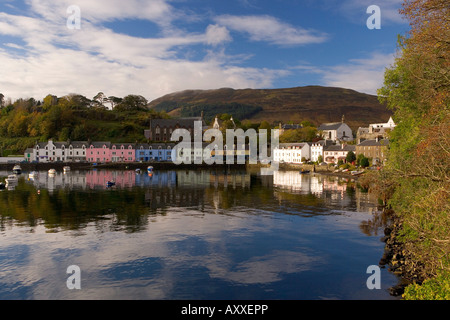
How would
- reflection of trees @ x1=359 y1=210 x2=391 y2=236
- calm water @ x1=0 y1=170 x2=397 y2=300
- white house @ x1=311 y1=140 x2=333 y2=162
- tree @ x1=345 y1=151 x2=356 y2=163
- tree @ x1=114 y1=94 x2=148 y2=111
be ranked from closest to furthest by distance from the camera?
calm water @ x1=0 y1=170 x2=397 y2=300
reflection of trees @ x1=359 y1=210 x2=391 y2=236
tree @ x1=345 y1=151 x2=356 y2=163
white house @ x1=311 y1=140 x2=333 y2=162
tree @ x1=114 y1=94 x2=148 y2=111

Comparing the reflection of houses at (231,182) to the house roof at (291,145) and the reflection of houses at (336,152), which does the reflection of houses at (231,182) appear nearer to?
the reflection of houses at (336,152)

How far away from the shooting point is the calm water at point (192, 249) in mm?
18578

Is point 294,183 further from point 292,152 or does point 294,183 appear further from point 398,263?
point 292,152

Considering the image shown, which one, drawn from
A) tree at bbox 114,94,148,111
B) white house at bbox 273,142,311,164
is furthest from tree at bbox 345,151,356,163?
tree at bbox 114,94,148,111

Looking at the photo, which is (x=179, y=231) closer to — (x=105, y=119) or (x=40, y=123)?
(x=40, y=123)

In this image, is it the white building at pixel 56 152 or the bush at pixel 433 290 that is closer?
the bush at pixel 433 290

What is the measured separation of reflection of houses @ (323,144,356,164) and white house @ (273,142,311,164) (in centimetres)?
1015

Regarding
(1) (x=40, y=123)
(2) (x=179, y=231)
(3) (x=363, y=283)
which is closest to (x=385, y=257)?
(3) (x=363, y=283)

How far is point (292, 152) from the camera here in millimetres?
129625

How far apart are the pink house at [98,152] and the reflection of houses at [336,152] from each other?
8169cm

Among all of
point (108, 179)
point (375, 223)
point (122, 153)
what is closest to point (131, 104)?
point (122, 153)

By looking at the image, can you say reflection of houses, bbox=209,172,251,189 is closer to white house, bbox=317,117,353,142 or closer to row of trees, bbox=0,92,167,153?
white house, bbox=317,117,353,142

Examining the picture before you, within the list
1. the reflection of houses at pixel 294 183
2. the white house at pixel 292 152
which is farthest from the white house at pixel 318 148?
the reflection of houses at pixel 294 183

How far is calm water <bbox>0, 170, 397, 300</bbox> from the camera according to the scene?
18578 mm
